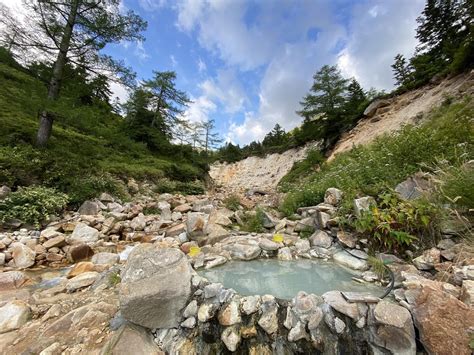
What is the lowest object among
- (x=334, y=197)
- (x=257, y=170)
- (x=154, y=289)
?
(x=154, y=289)

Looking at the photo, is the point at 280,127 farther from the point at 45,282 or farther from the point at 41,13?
the point at 45,282

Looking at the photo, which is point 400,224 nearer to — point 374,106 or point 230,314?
point 230,314

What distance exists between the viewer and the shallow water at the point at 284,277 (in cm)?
248

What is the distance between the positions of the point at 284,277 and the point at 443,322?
1616mm

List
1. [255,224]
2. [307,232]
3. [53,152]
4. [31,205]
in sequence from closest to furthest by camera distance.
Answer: [307,232]
[255,224]
[31,205]
[53,152]

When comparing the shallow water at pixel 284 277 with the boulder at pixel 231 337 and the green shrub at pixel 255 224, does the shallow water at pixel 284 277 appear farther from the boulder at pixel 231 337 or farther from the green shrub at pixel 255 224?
the green shrub at pixel 255 224

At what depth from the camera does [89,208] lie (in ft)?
23.3

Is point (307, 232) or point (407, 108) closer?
point (307, 232)

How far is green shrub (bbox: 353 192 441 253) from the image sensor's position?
2.94 meters

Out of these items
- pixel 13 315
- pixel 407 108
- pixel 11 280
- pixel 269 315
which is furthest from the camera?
pixel 407 108

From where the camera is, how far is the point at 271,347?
1.94 m

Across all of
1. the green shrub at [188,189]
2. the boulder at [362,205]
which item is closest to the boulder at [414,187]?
the boulder at [362,205]

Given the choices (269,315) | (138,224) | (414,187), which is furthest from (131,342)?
(138,224)

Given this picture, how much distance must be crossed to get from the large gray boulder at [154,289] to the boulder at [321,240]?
8.30 feet
